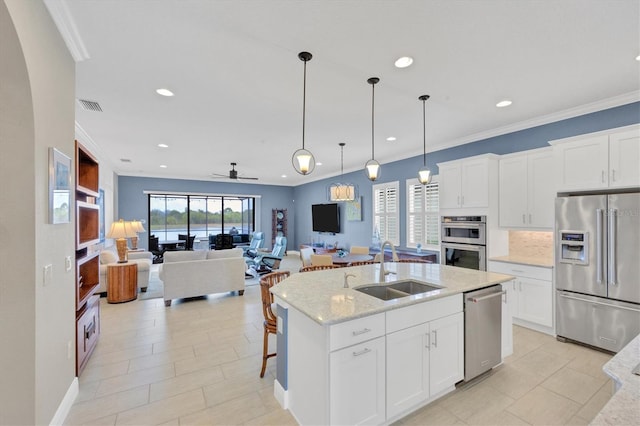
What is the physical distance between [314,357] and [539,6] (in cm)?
276

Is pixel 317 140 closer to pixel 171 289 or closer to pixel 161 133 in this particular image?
pixel 161 133

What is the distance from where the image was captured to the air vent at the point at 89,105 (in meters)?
3.39

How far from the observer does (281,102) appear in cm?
341

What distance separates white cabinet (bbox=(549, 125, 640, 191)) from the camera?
2.90 m

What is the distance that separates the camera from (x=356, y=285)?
95.6 inches

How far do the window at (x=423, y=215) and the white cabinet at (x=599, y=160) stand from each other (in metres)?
2.21

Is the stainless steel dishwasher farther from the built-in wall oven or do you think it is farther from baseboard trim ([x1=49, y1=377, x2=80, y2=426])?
baseboard trim ([x1=49, y1=377, x2=80, y2=426])

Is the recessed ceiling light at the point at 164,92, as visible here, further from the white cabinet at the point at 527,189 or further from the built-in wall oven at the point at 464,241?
the white cabinet at the point at 527,189

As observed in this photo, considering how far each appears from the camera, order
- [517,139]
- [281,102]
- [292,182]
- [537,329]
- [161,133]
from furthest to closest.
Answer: [292,182], [161,133], [517,139], [537,329], [281,102]

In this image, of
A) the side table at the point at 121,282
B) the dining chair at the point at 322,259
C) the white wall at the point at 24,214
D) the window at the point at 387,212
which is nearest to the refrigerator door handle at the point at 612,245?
the dining chair at the point at 322,259

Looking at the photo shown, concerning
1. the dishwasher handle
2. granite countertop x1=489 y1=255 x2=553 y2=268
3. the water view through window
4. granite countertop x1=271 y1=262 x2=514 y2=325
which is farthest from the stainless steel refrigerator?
the water view through window

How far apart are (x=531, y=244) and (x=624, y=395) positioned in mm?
3767

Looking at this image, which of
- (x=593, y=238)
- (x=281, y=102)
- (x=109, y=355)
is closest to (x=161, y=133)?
(x=281, y=102)

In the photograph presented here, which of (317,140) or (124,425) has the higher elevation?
(317,140)
